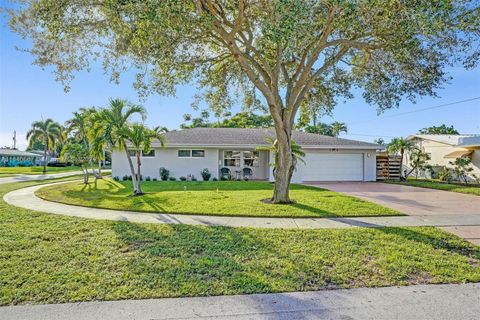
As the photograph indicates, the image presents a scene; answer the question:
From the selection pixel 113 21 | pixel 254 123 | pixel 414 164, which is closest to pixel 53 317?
pixel 113 21

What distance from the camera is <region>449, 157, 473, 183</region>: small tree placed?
66.5 ft

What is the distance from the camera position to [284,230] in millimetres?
7035

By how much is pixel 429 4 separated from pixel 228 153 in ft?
52.1

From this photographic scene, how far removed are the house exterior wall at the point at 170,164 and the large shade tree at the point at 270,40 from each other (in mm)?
8566

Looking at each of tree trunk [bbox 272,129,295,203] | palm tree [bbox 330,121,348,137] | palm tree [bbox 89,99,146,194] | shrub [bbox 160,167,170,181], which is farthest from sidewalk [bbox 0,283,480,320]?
palm tree [bbox 330,121,348,137]

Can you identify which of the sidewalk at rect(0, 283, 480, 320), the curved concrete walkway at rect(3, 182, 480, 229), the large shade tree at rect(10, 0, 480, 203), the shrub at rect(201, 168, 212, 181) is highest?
the large shade tree at rect(10, 0, 480, 203)

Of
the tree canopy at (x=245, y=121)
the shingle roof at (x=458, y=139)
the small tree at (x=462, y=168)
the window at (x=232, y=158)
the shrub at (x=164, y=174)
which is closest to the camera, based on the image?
the shingle roof at (x=458, y=139)

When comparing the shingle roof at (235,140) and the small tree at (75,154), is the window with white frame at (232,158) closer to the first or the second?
the shingle roof at (235,140)

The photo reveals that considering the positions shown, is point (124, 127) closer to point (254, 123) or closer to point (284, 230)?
point (284, 230)

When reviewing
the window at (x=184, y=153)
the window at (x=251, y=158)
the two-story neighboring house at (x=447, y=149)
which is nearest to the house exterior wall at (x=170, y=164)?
the window at (x=184, y=153)

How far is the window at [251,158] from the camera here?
72.1ft

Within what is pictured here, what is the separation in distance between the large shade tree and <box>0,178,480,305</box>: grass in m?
4.73

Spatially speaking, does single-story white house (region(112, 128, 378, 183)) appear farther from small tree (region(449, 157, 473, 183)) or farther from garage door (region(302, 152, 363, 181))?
small tree (region(449, 157, 473, 183))

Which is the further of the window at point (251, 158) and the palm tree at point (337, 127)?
the palm tree at point (337, 127)
